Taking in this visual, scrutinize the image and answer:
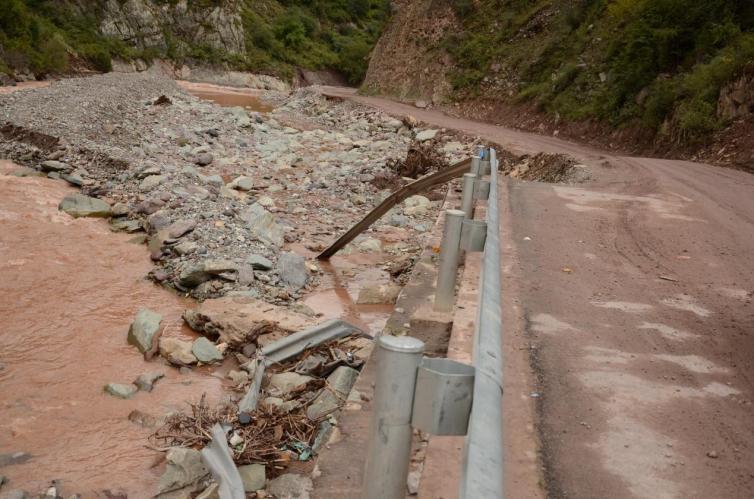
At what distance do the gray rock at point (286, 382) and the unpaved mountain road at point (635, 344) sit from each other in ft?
5.94

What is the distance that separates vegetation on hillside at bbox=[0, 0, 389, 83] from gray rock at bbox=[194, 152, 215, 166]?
21.6 metres

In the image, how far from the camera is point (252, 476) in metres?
3.87

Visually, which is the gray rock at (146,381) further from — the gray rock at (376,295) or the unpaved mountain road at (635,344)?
the unpaved mountain road at (635,344)

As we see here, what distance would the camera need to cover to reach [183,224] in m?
9.14

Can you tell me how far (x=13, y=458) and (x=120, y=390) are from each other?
102cm

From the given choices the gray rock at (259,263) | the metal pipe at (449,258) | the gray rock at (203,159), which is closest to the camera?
the metal pipe at (449,258)

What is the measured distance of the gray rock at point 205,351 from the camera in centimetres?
587

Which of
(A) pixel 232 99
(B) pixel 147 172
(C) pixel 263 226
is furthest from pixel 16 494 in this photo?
(A) pixel 232 99

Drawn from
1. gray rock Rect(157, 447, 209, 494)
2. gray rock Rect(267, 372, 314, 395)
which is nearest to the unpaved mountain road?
gray rock Rect(267, 372, 314, 395)

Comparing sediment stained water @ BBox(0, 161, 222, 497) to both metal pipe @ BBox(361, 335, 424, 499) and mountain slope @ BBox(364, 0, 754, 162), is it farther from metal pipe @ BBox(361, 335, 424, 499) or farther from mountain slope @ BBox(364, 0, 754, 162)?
mountain slope @ BBox(364, 0, 754, 162)

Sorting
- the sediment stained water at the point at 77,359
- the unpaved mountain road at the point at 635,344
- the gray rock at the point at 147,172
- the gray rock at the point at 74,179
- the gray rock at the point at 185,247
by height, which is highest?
the unpaved mountain road at the point at 635,344

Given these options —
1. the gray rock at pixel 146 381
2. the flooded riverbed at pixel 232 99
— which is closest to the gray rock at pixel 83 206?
the gray rock at pixel 146 381

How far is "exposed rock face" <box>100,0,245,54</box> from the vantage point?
191 ft

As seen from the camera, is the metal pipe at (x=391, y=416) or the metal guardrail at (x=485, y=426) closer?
the metal guardrail at (x=485, y=426)
